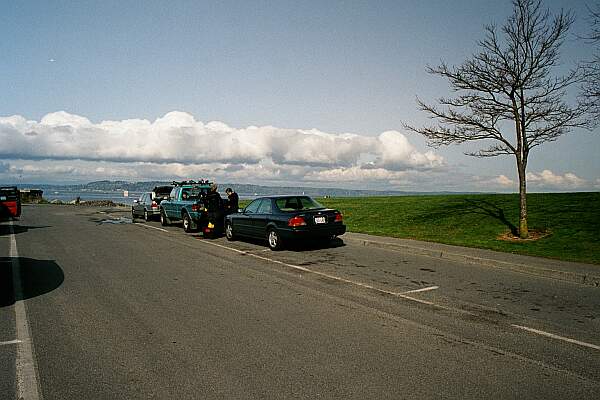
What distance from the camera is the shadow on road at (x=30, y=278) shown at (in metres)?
8.09

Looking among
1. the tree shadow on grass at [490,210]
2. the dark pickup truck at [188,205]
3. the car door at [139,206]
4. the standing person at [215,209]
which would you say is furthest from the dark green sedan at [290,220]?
the car door at [139,206]

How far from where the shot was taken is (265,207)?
14.6m

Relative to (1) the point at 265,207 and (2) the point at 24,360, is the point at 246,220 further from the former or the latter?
(2) the point at 24,360

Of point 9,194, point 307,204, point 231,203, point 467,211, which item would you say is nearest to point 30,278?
point 307,204

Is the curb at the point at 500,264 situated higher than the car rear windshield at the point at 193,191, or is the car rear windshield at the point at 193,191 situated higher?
the car rear windshield at the point at 193,191

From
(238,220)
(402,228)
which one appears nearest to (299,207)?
(238,220)

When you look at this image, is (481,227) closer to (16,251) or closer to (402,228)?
(402,228)

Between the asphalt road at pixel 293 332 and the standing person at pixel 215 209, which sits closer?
the asphalt road at pixel 293 332

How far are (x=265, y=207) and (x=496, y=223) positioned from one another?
27.0 ft

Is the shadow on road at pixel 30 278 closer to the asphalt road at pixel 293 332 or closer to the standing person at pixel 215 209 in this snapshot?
the asphalt road at pixel 293 332

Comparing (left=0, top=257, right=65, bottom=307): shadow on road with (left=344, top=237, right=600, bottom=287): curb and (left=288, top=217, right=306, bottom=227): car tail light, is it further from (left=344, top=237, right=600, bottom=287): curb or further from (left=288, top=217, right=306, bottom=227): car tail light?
(left=344, top=237, right=600, bottom=287): curb

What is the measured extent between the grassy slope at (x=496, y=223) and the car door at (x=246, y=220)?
15.9 feet

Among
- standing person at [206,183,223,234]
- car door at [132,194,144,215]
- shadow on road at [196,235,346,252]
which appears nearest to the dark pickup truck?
standing person at [206,183,223,234]

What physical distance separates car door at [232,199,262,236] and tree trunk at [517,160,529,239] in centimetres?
803
